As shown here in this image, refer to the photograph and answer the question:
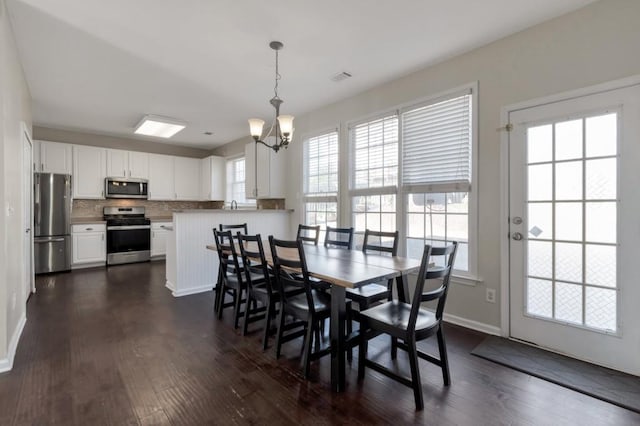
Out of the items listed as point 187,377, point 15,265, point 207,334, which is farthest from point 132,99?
point 187,377

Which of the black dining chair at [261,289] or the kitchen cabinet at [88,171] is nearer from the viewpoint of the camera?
the black dining chair at [261,289]

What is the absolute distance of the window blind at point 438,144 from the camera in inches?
120

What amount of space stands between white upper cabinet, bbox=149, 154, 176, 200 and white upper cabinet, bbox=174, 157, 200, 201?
0.11 meters

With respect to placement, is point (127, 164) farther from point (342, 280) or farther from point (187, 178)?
point (342, 280)

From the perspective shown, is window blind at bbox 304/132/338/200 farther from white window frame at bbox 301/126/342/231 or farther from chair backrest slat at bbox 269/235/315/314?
chair backrest slat at bbox 269/235/315/314

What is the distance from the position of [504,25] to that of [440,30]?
515 millimetres

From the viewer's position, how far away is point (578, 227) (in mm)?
2416

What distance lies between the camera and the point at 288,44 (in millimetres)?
2865

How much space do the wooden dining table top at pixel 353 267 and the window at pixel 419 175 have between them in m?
0.94

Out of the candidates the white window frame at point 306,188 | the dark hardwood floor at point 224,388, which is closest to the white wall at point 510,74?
the dark hardwood floor at point 224,388

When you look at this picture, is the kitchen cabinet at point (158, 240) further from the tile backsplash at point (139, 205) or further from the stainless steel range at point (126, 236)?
the tile backsplash at point (139, 205)

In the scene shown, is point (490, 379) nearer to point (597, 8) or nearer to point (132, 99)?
point (597, 8)

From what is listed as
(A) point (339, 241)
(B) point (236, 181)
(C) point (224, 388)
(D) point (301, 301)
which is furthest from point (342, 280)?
(B) point (236, 181)

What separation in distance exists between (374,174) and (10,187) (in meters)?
3.46
